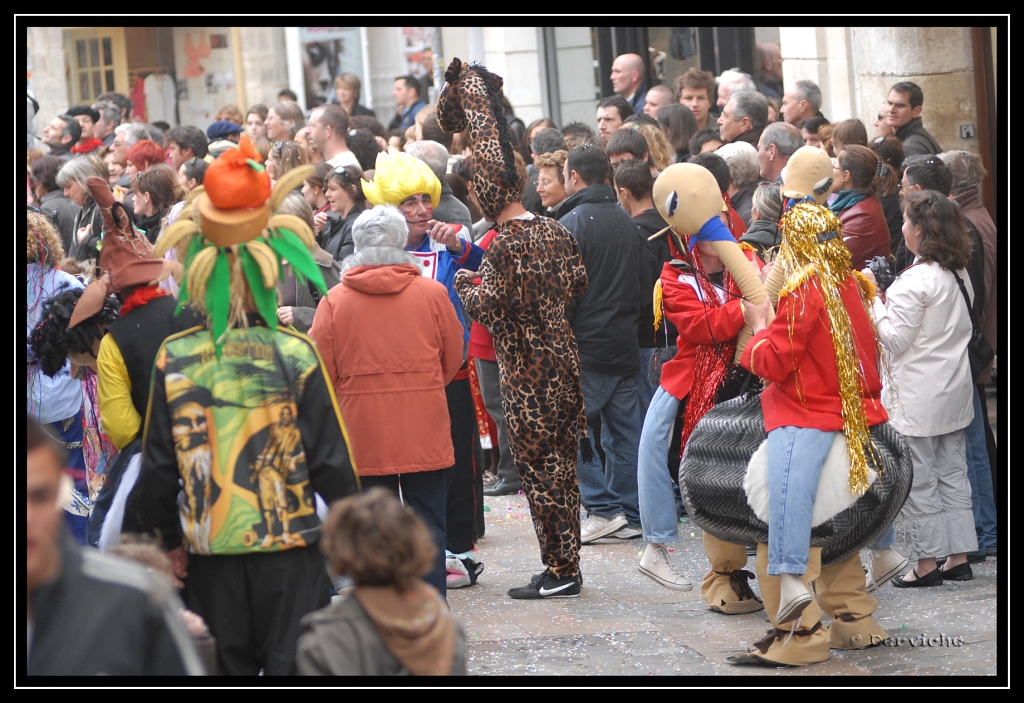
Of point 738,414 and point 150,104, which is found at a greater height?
point 150,104

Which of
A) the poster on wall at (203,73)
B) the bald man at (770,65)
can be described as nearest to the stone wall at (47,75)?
the poster on wall at (203,73)

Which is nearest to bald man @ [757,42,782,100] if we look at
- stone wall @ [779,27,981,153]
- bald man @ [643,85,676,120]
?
stone wall @ [779,27,981,153]

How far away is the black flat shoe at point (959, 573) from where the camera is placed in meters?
6.05

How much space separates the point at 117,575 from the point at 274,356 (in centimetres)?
159

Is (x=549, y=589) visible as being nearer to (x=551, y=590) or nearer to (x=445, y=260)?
(x=551, y=590)

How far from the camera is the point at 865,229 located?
22.6 feet

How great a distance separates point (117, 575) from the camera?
2258mm

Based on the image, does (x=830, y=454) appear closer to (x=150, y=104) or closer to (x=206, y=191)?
(x=206, y=191)

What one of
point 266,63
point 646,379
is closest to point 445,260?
point 646,379

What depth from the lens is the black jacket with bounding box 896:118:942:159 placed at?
8430 millimetres

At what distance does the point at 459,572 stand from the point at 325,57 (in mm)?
19534

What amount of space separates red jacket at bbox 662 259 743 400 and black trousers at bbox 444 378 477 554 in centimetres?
105

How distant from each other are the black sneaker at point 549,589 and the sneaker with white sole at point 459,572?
0.31 m
